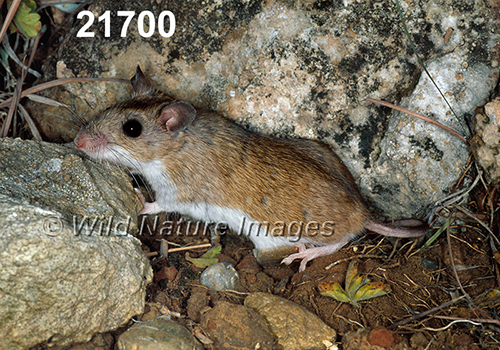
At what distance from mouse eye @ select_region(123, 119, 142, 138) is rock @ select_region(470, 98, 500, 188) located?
2537 mm

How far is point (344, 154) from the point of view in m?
3.76

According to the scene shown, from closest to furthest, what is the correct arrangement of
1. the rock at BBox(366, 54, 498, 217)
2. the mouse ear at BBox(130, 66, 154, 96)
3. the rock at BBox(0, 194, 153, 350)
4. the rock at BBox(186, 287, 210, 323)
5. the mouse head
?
the rock at BBox(0, 194, 153, 350)
the rock at BBox(186, 287, 210, 323)
the rock at BBox(366, 54, 498, 217)
the mouse head
the mouse ear at BBox(130, 66, 154, 96)

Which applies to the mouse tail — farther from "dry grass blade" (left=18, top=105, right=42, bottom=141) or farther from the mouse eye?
"dry grass blade" (left=18, top=105, right=42, bottom=141)

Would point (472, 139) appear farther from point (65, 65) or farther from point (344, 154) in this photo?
point (65, 65)

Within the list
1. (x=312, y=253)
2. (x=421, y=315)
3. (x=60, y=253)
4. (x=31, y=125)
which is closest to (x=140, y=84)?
(x=31, y=125)

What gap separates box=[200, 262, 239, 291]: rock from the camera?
3.35 m

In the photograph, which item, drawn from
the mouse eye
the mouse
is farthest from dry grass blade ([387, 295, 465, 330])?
the mouse eye

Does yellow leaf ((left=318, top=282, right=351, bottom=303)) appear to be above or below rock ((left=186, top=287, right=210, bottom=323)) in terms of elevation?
above

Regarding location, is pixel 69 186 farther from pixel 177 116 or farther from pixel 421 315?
pixel 421 315

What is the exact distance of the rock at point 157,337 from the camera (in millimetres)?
2619

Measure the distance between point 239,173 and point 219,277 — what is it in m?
0.85

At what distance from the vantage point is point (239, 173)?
3.67 m

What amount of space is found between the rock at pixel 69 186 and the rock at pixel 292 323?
1.11m

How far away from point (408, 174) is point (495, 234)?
773mm
